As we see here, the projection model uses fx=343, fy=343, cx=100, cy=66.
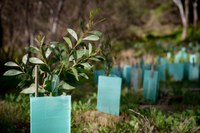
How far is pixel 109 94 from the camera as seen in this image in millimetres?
3730

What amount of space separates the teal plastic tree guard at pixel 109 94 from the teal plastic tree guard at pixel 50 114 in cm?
118

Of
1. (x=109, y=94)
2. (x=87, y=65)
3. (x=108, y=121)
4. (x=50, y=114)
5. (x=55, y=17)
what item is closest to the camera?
(x=50, y=114)

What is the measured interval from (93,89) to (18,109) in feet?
8.14

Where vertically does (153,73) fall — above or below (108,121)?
above

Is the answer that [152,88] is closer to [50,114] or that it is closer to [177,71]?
[50,114]

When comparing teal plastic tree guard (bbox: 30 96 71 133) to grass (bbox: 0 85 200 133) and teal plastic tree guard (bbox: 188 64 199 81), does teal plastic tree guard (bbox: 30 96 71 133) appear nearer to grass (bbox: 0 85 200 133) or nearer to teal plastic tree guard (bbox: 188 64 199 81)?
grass (bbox: 0 85 200 133)

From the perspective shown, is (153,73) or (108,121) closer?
(108,121)

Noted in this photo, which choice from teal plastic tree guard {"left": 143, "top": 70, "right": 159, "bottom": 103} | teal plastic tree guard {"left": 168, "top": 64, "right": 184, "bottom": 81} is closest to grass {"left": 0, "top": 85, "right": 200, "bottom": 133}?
teal plastic tree guard {"left": 143, "top": 70, "right": 159, "bottom": 103}

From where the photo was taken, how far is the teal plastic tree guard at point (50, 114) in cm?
241

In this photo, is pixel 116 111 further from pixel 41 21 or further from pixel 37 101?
pixel 41 21

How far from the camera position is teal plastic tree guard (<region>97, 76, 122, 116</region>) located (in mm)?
3658

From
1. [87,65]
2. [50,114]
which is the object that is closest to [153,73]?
[87,65]

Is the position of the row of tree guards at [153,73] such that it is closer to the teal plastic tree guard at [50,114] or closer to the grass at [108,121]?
the grass at [108,121]

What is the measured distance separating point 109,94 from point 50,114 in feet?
4.37
